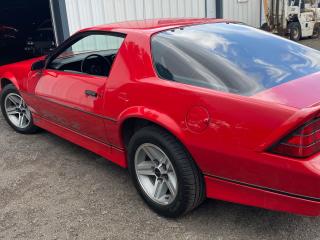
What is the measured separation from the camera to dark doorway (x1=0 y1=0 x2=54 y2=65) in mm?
11609

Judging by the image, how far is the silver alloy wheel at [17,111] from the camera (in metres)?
4.77

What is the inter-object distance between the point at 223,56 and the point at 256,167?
0.89 meters

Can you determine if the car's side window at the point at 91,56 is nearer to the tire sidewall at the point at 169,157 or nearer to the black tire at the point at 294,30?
the tire sidewall at the point at 169,157

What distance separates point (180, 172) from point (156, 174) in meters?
0.37

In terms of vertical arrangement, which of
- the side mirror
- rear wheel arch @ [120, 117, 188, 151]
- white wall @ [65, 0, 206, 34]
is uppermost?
white wall @ [65, 0, 206, 34]

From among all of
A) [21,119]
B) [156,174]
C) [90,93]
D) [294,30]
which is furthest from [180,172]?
[294,30]

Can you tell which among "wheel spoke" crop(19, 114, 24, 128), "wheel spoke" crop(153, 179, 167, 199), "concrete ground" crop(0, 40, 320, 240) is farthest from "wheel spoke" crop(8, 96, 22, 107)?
"wheel spoke" crop(153, 179, 167, 199)

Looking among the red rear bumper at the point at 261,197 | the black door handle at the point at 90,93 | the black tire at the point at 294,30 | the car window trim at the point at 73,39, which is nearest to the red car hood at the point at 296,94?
the red rear bumper at the point at 261,197

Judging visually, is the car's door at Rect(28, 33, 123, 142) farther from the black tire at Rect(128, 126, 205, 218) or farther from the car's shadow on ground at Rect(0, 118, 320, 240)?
the black tire at Rect(128, 126, 205, 218)

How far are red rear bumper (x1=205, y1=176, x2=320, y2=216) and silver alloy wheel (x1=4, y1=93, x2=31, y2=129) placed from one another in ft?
9.97

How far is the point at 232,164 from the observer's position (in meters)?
2.31

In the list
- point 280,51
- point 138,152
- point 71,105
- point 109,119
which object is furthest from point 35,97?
→ point 280,51

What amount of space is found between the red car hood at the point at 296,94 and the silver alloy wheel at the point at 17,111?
3.35 metres

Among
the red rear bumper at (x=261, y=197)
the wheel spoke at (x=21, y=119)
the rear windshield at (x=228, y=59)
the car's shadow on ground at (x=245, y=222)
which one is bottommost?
the car's shadow on ground at (x=245, y=222)
